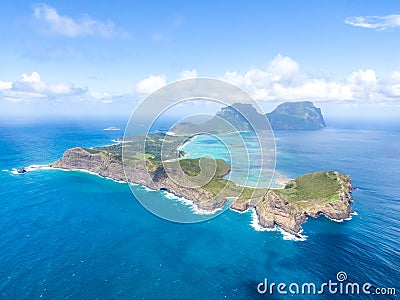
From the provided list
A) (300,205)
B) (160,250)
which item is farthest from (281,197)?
(160,250)

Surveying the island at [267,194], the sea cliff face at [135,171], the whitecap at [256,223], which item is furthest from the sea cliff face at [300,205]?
the sea cliff face at [135,171]

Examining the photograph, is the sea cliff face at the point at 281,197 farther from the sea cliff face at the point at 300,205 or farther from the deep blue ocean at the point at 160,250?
the deep blue ocean at the point at 160,250

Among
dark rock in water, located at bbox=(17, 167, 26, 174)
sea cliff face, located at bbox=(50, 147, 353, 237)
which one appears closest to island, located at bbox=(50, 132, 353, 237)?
sea cliff face, located at bbox=(50, 147, 353, 237)

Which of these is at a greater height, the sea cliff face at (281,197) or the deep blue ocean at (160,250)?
the sea cliff face at (281,197)

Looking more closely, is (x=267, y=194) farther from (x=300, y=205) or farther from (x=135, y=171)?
(x=135, y=171)

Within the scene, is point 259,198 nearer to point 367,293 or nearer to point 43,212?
point 367,293

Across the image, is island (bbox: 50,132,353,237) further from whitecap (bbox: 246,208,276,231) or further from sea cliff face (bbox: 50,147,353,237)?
whitecap (bbox: 246,208,276,231)
